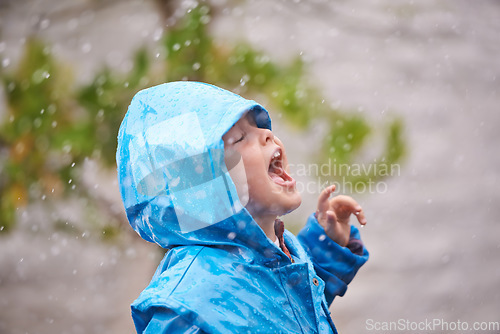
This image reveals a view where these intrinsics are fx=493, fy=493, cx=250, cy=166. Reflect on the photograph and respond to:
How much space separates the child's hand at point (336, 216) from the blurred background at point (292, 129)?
0.55 m

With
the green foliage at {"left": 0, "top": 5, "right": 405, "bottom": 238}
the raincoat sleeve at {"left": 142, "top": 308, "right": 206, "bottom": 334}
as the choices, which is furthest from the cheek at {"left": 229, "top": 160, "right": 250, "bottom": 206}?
the green foliage at {"left": 0, "top": 5, "right": 405, "bottom": 238}

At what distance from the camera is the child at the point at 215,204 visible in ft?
2.03

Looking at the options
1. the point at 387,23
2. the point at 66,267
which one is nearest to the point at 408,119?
the point at 387,23

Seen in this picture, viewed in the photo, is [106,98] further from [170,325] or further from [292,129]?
[170,325]

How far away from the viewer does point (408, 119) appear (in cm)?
233

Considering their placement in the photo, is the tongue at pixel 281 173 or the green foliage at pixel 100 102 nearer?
the tongue at pixel 281 173

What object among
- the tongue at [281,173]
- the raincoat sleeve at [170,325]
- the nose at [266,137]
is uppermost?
the nose at [266,137]

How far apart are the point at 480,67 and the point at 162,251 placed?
6.36ft

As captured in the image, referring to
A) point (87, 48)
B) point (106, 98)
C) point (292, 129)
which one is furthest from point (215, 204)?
point (87, 48)

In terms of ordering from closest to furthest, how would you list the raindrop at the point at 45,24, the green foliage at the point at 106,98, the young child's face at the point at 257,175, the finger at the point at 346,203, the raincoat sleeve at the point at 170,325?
1. the raincoat sleeve at the point at 170,325
2. the young child's face at the point at 257,175
3. the finger at the point at 346,203
4. the green foliage at the point at 106,98
5. the raindrop at the point at 45,24

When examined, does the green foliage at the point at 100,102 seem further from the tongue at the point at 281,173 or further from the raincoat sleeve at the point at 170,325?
the raincoat sleeve at the point at 170,325

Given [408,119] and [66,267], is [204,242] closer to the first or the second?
[66,267]

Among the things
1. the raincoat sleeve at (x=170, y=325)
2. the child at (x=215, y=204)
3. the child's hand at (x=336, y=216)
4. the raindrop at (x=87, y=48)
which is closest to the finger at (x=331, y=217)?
the child's hand at (x=336, y=216)

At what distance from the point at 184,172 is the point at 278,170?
0.46 feet
